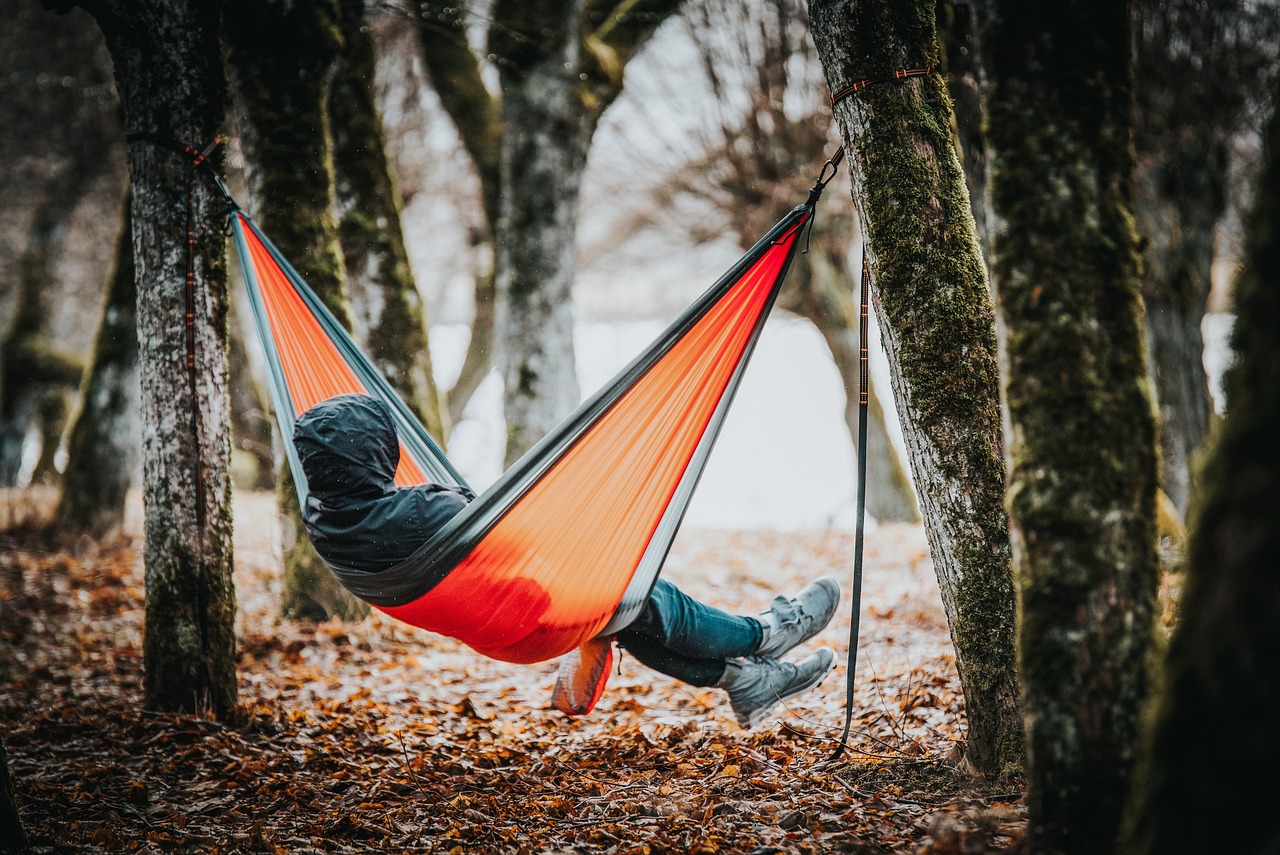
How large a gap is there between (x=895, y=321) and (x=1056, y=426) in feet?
1.72

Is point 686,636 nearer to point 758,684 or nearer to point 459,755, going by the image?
point 758,684

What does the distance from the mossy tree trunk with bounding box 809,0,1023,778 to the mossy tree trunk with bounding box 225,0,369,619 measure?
2202 mm

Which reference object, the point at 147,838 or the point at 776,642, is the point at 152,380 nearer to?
the point at 147,838

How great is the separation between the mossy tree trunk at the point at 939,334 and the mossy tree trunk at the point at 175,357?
1795mm

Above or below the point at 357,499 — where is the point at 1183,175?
above

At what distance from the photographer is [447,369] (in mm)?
10469

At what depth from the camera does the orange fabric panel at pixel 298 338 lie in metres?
2.34

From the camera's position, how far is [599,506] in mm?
1914

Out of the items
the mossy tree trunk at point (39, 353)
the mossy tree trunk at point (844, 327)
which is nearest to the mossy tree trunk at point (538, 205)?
the mossy tree trunk at point (844, 327)

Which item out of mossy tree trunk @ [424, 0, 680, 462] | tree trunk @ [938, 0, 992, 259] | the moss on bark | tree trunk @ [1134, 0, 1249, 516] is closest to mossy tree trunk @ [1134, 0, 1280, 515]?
tree trunk @ [1134, 0, 1249, 516]

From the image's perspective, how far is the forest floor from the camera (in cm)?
165

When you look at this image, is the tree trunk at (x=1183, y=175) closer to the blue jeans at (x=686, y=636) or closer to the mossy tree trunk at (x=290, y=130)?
the blue jeans at (x=686, y=636)

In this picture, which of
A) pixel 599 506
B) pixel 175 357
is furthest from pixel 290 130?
pixel 599 506

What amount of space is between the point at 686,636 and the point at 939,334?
3.03 feet
